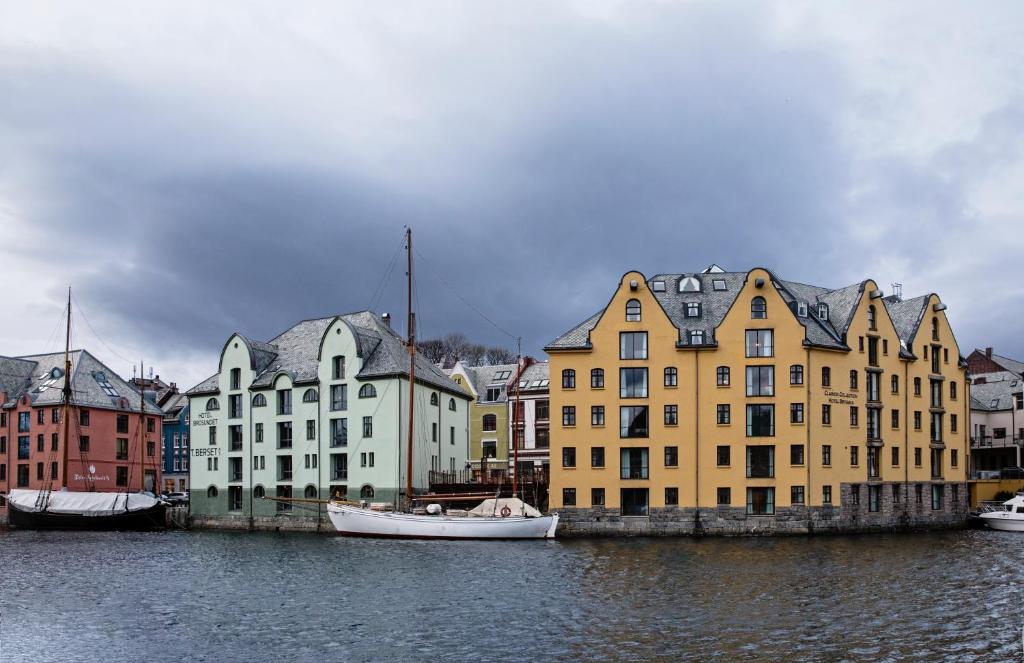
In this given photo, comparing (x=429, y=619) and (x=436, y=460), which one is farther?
(x=436, y=460)

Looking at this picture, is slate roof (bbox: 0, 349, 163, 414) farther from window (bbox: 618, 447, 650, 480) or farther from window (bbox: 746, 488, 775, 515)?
window (bbox: 746, 488, 775, 515)

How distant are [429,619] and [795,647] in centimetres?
1292

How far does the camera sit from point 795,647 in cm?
2864

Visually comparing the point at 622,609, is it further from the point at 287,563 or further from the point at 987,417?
the point at 987,417

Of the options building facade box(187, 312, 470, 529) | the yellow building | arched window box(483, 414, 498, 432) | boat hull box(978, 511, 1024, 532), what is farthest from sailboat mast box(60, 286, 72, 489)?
boat hull box(978, 511, 1024, 532)

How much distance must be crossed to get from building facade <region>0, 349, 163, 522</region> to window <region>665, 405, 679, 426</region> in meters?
60.5

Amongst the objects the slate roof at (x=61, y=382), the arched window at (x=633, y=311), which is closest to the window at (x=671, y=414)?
the arched window at (x=633, y=311)

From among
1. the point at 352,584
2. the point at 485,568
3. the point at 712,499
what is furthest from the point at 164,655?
the point at 712,499

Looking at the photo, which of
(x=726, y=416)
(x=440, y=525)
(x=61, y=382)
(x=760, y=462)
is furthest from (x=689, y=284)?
(x=61, y=382)

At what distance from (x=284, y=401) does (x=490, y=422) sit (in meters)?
26.3

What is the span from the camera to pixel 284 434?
287 ft

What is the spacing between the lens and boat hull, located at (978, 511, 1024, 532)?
250 ft

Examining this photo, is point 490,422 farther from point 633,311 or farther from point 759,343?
point 759,343

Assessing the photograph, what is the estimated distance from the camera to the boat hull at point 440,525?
6869cm
